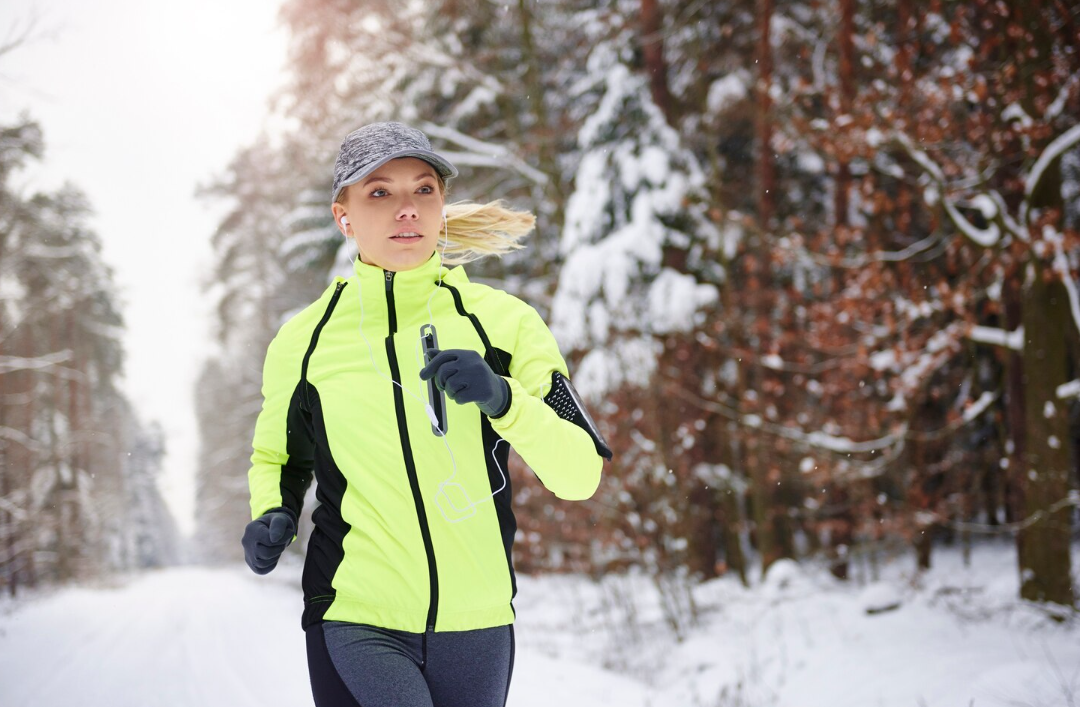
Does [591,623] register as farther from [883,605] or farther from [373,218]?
[373,218]

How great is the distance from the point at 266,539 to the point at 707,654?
21.3 ft

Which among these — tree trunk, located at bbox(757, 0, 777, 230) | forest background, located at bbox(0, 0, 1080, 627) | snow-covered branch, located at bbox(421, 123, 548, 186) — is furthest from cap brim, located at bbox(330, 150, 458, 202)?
snow-covered branch, located at bbox(421, 123, 548, 186)

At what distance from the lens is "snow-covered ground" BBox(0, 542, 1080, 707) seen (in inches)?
237

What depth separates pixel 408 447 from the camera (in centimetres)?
→ 211

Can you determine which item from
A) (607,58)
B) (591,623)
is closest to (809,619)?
(591,623)

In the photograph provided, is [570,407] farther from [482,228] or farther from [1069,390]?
[1069,390]

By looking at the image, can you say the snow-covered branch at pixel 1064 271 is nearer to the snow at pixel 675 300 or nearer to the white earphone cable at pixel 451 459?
the snow at pixel 675 300

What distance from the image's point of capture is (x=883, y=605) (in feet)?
26.3

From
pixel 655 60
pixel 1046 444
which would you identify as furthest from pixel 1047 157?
pixel 655 60

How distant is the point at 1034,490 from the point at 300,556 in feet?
71.7

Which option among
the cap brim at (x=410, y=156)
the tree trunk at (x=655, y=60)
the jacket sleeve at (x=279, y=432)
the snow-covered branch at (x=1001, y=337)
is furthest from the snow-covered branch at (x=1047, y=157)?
the jacket sleeve at (x=279, y=432)

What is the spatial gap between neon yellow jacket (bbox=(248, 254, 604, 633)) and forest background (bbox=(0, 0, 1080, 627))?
5793mm

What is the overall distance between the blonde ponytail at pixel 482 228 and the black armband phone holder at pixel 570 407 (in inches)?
22.7

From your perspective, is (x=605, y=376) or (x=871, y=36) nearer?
(x=871, y=36)
